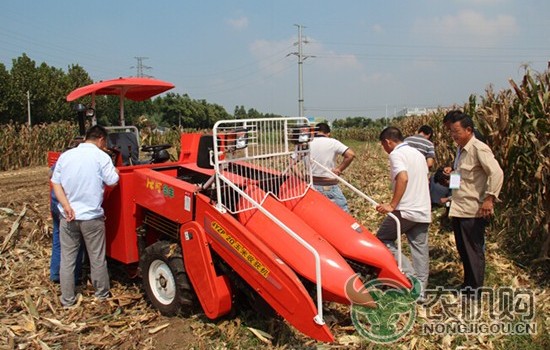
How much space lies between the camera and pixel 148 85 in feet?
18.4

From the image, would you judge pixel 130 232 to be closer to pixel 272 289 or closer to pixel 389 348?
pixel 272 289

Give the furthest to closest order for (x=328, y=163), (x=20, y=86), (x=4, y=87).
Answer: (x=20, y=86), (x=4, y=87), (x=328, y=163)

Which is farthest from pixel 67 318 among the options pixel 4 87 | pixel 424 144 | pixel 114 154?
pixel 4 87

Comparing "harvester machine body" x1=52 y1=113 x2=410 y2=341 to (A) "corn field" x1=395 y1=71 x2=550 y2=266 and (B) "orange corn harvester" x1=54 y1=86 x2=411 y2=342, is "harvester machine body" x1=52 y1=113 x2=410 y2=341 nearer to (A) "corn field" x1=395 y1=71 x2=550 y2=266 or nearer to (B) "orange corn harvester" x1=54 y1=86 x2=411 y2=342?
(B) "orange corn harvester" x1=54 y1=86 x2=411 y2=342

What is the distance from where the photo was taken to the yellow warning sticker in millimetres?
3383

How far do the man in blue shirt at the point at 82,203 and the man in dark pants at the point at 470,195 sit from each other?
11.5 feet

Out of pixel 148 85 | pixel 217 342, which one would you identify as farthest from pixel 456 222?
pixel 148 85

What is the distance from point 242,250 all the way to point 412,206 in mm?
1871

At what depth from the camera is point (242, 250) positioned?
11.5 ft

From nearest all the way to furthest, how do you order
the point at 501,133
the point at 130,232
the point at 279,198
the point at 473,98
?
the point at 279,198 → the point at 130,232 → the point at 501,133 → the point at 473,98

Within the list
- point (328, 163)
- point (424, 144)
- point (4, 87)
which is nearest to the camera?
point (328, 163)

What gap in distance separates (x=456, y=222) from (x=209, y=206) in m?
2.64

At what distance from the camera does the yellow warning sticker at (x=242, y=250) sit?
3383 millimetres

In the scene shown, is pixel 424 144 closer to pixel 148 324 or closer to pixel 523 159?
pixel 523 159
